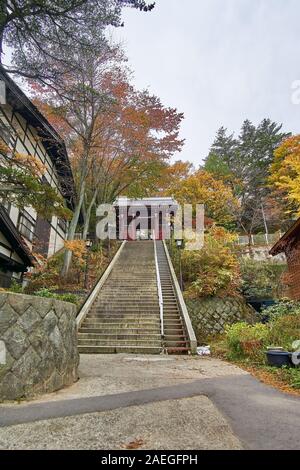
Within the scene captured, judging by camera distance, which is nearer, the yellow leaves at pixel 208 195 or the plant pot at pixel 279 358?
the plant pot at pixel 279 358

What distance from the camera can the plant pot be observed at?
5477mm

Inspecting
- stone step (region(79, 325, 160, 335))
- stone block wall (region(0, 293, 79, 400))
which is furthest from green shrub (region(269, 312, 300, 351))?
stone block wall (region(0, 293, 79, 400))

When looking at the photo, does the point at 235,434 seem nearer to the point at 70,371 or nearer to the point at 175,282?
the point at 70,371

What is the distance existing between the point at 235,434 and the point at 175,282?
1030 cm

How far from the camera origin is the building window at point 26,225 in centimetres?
1234

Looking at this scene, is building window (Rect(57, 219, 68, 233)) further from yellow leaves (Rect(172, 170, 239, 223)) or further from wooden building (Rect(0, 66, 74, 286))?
yellow leaves (Rect(172, 170, 239, 223))

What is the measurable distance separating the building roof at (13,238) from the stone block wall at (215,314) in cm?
700

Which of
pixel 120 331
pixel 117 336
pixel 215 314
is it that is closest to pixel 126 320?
pixel 120 331

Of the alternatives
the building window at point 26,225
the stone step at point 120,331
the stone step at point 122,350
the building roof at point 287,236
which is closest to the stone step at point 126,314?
the stone step at point 120,331

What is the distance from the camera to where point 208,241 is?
14.3 metres

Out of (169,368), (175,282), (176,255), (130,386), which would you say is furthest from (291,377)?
(176,255)

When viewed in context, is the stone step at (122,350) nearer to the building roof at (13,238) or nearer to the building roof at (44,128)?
the building roof at (13,238)

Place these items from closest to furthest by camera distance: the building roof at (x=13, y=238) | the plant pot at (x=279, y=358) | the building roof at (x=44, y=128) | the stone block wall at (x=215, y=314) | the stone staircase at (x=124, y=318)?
the plant pot at (x=279, y=358), the stone staircase at (x=124, y=318), the building roof at (x=13, y=238), the building roof at (x=44, y=128), the stone block wall at (x=215, y=314)

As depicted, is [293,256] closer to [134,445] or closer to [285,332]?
[285,332]
